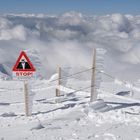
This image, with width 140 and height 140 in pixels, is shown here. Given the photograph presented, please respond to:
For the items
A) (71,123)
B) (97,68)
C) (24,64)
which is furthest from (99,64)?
(71,123)

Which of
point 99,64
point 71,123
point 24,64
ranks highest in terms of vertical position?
point 24,64

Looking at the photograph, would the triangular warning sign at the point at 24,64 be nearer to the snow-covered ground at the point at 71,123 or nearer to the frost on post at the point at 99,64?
the snow-covered ground at the point at 71,123

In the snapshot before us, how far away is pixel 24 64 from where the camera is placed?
38.0 feet

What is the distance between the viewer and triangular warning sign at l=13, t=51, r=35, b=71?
11484 mm

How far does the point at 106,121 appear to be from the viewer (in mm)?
10164

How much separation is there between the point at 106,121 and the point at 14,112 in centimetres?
364

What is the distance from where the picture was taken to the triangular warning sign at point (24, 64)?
1148 cm

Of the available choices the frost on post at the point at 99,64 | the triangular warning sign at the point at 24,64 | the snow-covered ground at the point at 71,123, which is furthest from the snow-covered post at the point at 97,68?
the triangular warning sign at the point at 24,64

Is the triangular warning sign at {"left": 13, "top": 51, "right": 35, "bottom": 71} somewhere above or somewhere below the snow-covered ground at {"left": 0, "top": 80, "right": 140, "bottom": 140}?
above

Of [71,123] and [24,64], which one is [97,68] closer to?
[24,64]

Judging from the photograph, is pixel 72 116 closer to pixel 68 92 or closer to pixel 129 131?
pixel 129 131

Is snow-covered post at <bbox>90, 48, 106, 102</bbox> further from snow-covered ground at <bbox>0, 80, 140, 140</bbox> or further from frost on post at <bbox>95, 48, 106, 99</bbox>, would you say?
snow-covered ground at <bbox>0, 80, 140, 140</bbox>

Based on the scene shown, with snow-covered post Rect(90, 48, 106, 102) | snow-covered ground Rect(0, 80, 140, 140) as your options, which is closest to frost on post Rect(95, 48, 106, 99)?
snow-covered post Rect(90, 48, 106, 102)

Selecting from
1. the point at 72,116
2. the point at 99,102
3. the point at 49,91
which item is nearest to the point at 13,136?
the point at 72,116
